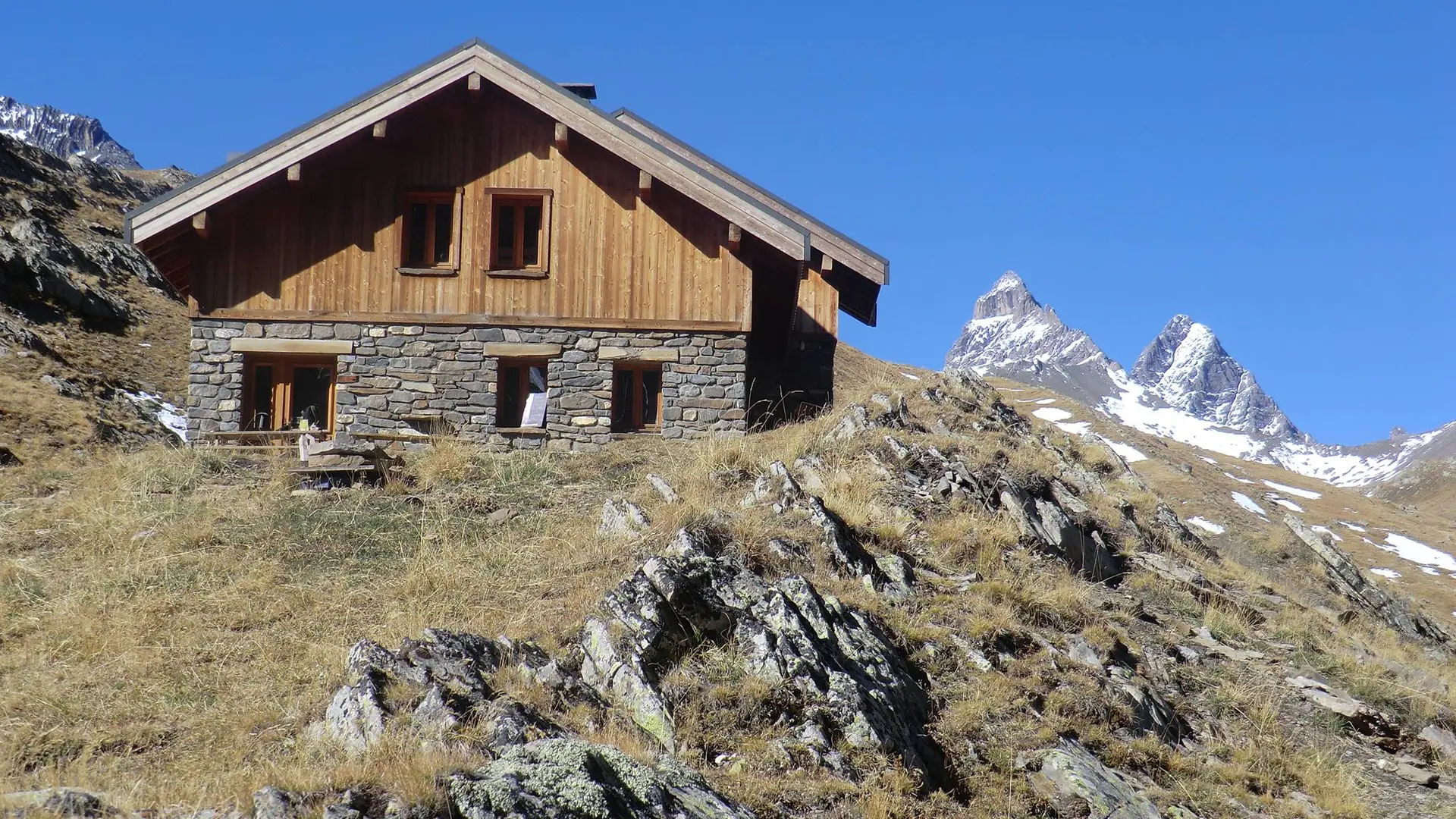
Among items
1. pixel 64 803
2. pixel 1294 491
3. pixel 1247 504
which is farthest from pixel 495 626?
pixel 1294 491

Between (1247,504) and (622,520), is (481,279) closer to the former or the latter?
(622,520)

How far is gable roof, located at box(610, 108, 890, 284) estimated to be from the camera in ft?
59.9

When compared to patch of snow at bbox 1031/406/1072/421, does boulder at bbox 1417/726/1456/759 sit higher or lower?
lower

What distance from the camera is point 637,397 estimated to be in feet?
59.6

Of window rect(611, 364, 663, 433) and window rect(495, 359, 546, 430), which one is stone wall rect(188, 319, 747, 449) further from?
window rect(611, 364, 663, 433)

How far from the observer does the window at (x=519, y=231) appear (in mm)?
17938

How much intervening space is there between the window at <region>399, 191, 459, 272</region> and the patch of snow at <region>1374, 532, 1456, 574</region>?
38.3 metres

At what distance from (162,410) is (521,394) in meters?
7.46

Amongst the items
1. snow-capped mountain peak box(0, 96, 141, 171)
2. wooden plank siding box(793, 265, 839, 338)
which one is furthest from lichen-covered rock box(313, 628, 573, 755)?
snow-capped mountain peak box(0, 96, 141, 171)

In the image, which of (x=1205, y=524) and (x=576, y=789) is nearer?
(x=576, y=789)

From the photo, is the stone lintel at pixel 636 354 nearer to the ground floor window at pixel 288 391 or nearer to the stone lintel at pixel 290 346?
the stone lintel at pixel 290 346

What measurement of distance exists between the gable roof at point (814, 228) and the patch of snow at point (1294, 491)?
41.6 m

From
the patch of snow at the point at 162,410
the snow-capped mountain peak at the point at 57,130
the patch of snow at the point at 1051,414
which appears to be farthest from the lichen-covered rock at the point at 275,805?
the snow-capped mountain peak at the point at 57,130

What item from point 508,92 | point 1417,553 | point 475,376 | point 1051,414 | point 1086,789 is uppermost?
point 508,92
